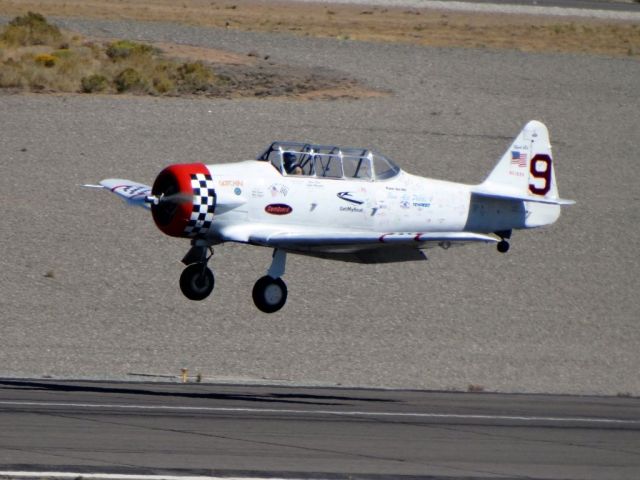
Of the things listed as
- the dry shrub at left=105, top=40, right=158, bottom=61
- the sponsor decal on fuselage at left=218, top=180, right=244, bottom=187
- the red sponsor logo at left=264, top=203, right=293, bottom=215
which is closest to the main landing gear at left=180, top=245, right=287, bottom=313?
the red sponsor logo at left=264, top=203, right=293, bottom=215

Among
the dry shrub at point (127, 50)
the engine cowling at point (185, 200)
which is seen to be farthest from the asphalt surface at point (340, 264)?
the engine cowling at point (185, 200)

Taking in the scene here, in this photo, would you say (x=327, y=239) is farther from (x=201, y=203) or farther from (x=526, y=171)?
(x=526, y=171)

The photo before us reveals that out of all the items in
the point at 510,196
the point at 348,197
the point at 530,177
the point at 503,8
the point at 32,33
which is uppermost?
the point at 503,8

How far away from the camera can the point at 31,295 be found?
30188mm

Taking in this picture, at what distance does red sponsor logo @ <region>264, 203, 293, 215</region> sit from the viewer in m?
19.1

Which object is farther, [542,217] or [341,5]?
[341,5]

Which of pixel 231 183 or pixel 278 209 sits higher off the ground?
pixel 231 183

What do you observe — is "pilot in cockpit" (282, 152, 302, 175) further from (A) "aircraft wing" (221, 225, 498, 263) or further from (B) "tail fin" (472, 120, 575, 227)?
(B) "tail fin" (472, 120, 575, 227)

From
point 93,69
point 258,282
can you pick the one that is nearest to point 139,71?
point 93,69

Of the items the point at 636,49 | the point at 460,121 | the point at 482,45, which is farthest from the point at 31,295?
the point at 636,49

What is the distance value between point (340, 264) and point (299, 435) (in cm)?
1901

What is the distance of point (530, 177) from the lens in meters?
21.7

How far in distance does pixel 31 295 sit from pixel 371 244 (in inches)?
522

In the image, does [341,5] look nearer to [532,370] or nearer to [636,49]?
[636,49]
